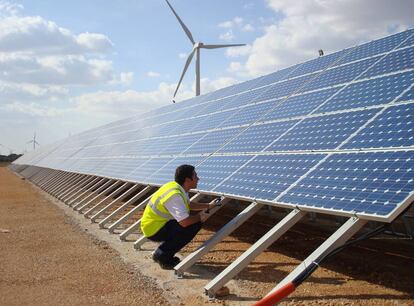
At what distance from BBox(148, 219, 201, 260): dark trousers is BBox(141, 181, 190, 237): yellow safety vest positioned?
11cm

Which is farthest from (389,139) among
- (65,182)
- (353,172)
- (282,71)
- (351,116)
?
(65,182)

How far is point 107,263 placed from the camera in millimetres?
9797

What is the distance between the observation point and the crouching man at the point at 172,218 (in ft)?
28.8

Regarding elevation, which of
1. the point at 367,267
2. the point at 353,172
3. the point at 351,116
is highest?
the point at 351,116

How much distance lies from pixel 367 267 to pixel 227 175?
3877 mm

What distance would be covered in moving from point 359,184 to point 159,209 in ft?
13.4

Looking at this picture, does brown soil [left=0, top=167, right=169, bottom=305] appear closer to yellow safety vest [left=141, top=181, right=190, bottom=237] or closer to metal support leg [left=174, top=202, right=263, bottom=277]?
metal support leg [left=174, top=202, right=263, bottom=277]

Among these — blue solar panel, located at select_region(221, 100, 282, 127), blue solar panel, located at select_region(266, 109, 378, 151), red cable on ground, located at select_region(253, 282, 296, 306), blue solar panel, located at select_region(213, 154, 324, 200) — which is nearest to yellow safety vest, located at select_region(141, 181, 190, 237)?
blue solar panel, located at select_region(213, 154, 324, 200)

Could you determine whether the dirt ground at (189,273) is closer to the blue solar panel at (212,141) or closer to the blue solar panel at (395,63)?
the blue solar panel at (212,141)

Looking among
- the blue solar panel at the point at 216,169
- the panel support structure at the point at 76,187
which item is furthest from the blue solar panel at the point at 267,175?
the panel support structure at the point at 76,187

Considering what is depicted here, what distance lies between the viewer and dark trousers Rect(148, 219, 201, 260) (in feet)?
29.7

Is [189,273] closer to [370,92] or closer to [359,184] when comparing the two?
[359,184]

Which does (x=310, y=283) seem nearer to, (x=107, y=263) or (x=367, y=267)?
(x=367, y=267)

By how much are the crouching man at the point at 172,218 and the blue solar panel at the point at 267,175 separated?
100 cm
